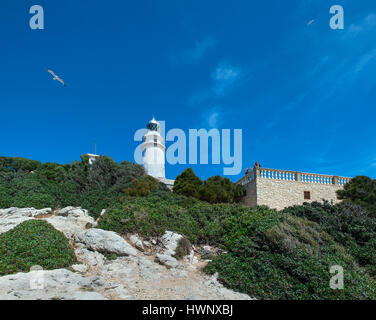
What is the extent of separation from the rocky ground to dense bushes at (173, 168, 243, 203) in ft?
22.0

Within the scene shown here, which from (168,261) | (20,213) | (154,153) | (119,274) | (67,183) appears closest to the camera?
(119,274)

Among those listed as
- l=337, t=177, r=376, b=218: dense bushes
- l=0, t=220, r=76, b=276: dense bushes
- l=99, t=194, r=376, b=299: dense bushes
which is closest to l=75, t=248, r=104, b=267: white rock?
l=0, t=220, r=76, b=276: dense bushes

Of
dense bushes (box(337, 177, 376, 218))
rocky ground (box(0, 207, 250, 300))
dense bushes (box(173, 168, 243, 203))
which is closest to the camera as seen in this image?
rocky ground (box(0, 207, 250, 300))

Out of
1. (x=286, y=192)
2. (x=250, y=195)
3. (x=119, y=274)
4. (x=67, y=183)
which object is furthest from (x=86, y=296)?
(x=286, y=192)

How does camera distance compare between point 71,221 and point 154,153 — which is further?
point 154,153

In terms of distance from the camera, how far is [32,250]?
7402mm

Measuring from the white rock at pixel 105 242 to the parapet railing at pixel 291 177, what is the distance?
1047 cm

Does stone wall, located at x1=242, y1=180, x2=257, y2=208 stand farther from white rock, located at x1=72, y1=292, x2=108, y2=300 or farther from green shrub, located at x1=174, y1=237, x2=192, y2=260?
white rock, located at x1=72, y1=292, x2=108, y2=300

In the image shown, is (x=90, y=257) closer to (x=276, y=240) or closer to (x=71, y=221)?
(x=71, y=221)

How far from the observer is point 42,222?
927 centimetres

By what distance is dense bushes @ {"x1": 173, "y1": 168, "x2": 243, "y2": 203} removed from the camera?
54.1 feet

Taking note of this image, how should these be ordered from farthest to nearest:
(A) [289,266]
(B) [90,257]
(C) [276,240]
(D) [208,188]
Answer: (D) [208,188], (C) [276,240], (B) [90,257], (A) [289,266]

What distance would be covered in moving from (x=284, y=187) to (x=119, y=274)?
12.8m
